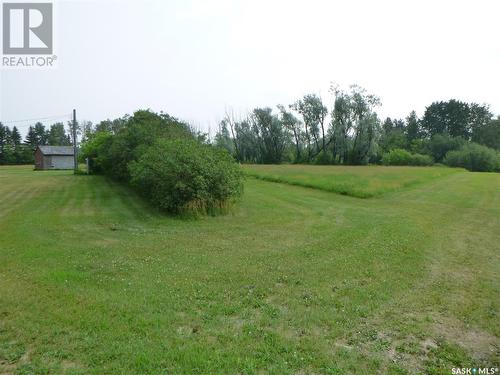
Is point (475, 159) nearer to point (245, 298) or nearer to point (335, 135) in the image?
point (335, 135)

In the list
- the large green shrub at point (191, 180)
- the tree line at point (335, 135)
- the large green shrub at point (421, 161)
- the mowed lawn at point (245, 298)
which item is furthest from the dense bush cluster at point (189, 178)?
the large green shrub at point (421, 161)

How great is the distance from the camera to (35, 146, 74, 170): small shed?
52.4 metres

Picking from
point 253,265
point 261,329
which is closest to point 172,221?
point 253,265

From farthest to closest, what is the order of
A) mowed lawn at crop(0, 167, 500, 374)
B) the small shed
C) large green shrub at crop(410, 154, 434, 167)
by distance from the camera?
large green shrub at crop(410, 154, 434, 167) → the small shed → mowed lawn at crop(0, 167, 500, 374)

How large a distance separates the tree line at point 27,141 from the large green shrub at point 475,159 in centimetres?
8020

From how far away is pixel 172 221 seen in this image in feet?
35.8

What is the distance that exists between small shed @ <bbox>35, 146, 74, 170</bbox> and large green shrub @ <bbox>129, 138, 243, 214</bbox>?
47.1 meters

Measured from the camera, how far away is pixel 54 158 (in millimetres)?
53094

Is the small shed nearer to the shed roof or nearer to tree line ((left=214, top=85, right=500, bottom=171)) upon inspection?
the shed roof

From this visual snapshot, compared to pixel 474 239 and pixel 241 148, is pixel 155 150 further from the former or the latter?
pixel 241 148

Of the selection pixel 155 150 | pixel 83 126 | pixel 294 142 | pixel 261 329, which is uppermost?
pixel 83 126

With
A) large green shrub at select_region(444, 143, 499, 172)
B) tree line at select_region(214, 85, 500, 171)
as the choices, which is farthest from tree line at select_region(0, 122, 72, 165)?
large green shrub at select_region(444, 143, 499, 172)

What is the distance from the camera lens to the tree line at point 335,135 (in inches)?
2231

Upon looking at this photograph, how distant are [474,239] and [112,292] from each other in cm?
903
